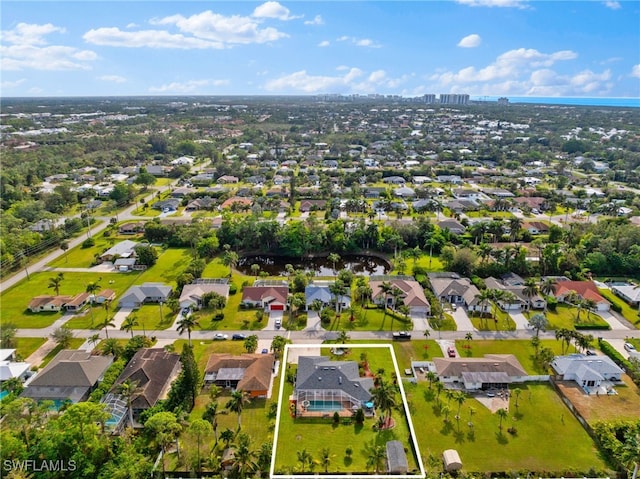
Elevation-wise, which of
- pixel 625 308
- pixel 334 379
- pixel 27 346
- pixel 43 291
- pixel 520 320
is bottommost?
pixel 27 346

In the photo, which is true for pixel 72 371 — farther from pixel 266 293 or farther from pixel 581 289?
pixel 581 289

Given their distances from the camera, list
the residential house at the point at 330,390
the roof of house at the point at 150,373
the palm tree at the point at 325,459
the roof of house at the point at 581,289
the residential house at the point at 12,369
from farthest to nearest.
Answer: the roof of house at the point at 581,289 < the residential house at the point at 12,369 < the roof of house at the point at 150,373 < the residential house at the point at 330,390 < the palm tree at the point at 325,459

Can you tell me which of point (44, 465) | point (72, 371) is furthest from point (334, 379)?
point (72, 371)

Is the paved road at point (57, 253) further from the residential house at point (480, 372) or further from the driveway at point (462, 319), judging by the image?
the driveway at point (462, 319)

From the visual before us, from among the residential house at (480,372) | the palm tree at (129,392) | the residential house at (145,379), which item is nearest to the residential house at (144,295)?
the residential house at (145,379)

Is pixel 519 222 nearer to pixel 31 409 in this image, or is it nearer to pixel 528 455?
pixel 528 455

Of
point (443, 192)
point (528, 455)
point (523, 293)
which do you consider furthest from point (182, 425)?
point (443, 192)

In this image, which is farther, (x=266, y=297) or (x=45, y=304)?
(x=266, y=297)
